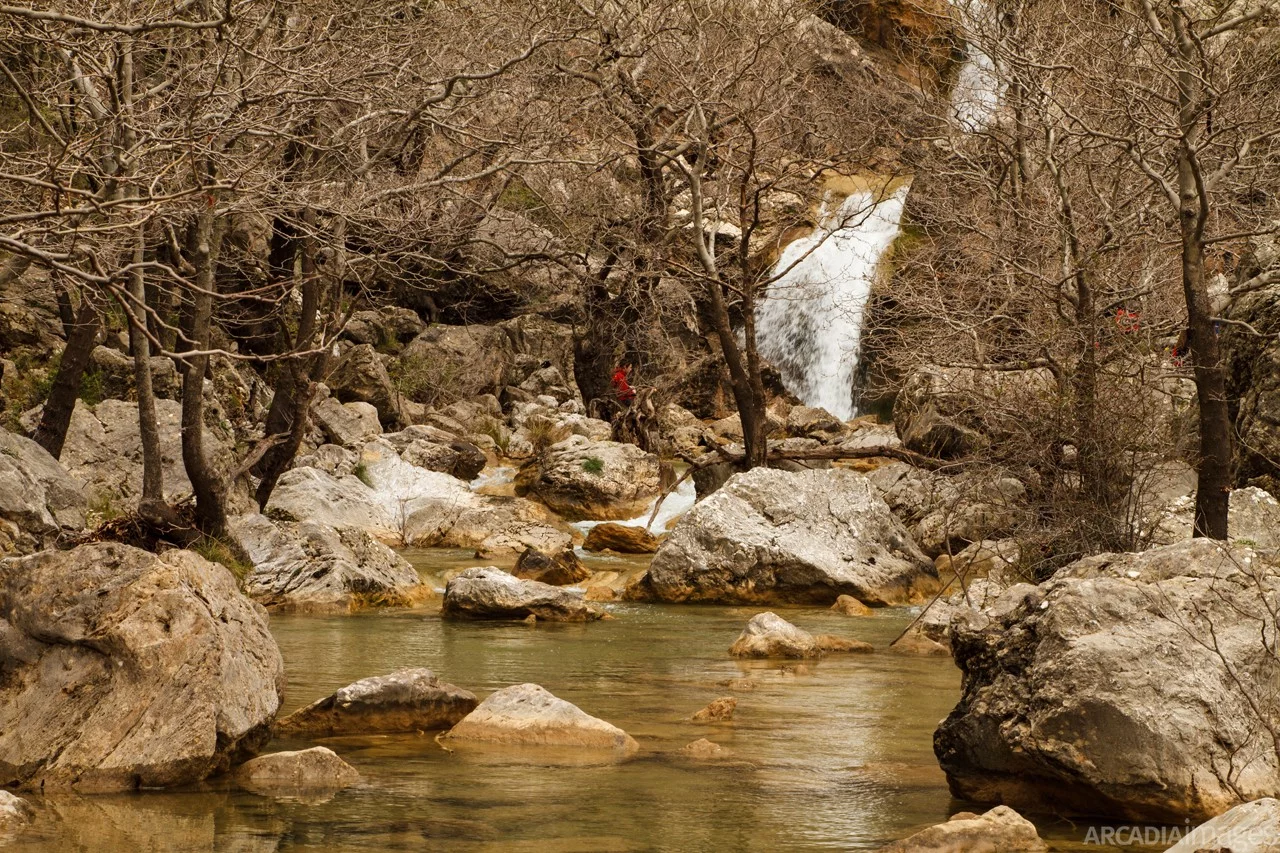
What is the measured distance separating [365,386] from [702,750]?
54.7 ft

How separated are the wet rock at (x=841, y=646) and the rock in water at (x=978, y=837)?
194 inches

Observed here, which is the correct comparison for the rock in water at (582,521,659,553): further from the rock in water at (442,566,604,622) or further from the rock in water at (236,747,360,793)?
the rock in water at (236,747,360,793)

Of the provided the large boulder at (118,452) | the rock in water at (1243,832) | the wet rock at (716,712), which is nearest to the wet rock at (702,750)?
the wet rock at (716,712)

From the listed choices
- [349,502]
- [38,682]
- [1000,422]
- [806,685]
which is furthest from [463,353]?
[38,682]

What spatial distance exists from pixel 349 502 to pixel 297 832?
35.8 ft

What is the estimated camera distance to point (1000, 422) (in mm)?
11094

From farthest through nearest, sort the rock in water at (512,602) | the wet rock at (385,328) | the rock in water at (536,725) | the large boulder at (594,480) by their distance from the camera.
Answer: the wet rock at (385,328)
the large boulder at (594,480)
the rock in water at (512,602)
the rock in water at (536,725)

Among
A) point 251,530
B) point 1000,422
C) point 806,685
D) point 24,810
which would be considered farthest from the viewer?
point 251,530

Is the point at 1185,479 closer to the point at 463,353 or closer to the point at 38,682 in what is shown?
the point at 38,682

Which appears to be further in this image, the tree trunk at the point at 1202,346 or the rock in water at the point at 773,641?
the rock in water at the point at 773,641

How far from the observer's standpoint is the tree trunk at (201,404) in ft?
34.8

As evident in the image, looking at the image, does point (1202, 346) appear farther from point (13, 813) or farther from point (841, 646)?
point (13, 813)

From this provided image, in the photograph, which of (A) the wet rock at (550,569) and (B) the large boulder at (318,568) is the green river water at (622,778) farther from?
(A) the wet rock at (550,569)

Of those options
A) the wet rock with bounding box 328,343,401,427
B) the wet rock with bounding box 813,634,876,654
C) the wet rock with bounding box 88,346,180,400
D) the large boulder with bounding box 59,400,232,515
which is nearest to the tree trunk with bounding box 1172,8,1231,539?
the wet rock with bounding box 813,634,876,654
